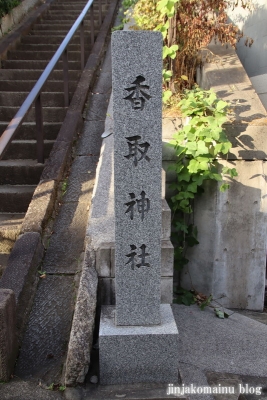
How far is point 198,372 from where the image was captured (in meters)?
3.25

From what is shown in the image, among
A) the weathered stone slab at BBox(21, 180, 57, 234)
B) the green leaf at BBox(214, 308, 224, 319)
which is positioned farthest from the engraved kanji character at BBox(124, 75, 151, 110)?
the green leaf at BBox(214, 308, 224, 319)

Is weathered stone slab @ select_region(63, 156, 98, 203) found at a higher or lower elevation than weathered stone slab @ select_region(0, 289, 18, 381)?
higher

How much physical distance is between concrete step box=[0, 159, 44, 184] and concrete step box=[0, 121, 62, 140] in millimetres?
664

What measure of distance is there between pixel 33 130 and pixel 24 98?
885 mm

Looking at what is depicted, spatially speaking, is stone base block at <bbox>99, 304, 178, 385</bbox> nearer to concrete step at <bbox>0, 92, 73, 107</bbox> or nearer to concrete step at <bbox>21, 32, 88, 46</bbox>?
concrete step at <bbox>0, 92, 73, 107</bbox>

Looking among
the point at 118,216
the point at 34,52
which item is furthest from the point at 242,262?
the point at 34,52

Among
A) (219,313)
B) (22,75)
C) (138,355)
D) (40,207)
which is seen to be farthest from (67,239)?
(22,75)

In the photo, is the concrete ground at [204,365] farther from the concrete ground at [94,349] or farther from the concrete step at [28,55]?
the concrete step at [28,55]

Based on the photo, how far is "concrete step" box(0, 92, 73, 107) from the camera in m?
6.19

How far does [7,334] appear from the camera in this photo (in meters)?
2.67

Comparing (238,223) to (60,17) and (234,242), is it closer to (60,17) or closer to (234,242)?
(234,242)

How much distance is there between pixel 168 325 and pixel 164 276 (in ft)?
2.19

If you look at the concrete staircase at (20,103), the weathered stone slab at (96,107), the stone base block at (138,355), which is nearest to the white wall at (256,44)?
the weathered stone slab at (96,107)

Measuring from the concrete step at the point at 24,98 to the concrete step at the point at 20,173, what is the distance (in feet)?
4.93
